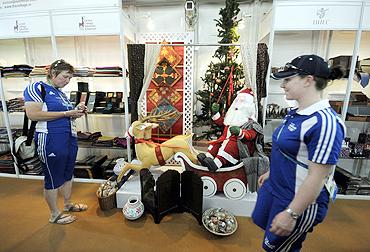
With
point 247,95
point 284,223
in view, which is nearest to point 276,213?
point 284,223

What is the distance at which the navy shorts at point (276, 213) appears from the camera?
951mm

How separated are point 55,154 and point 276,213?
1.76 m

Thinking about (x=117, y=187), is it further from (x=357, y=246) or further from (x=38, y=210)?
(x=357, y=246)

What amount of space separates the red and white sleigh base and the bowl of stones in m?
0.19

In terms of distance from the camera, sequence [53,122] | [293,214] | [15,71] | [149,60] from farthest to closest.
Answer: [15,71] < [149,60] < [53,122] < [293,214]

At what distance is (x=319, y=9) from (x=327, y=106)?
6.04ft

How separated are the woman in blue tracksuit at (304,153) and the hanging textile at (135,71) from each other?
179 centimetres

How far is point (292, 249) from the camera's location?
1.10 m

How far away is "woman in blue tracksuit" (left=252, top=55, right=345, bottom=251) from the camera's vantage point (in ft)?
2.72

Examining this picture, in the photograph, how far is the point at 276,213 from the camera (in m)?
1.04

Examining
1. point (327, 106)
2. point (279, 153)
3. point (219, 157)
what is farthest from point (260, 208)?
point (219, 157)

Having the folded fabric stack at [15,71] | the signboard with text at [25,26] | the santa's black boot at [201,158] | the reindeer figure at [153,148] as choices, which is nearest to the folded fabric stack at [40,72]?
the folded fabric stack at [15,71]

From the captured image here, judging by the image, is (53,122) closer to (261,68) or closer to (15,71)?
(15,71)

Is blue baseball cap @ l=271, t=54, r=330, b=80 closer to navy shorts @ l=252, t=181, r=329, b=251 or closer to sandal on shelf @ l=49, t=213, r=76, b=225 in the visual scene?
navy shorts @ l=252, t=181, r=329, b=251
